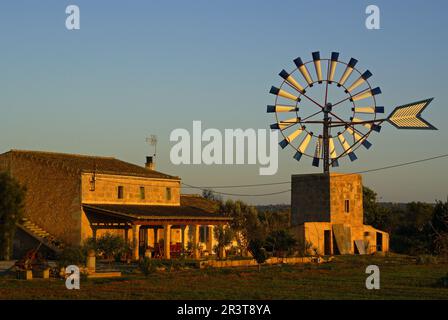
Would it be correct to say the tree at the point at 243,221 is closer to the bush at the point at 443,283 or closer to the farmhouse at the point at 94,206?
the farmhouse at the point at 94,206

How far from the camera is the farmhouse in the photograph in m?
40.0

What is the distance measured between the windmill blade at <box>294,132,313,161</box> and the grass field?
1598cm

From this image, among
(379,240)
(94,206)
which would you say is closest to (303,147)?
(379,240)

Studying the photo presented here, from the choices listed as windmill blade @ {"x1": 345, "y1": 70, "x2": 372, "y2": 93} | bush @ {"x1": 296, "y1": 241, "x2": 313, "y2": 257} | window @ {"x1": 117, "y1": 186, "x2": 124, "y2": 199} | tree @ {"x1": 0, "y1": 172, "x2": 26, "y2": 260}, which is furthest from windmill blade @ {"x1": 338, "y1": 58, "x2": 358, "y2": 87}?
tree @ {"x1": 0, "y1": 172, "x2": 26, "y2": 260}

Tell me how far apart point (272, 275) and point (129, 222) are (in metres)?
11.4

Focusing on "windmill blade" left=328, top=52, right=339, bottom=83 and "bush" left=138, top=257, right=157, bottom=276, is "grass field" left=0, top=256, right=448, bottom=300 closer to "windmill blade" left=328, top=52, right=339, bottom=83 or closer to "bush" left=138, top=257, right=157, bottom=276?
"bush" left=138, top=257, right=157, bottom=276

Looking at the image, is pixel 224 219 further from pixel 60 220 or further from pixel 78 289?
pixel 78 289

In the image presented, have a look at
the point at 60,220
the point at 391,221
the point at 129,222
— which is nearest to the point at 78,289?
the point at 129,222

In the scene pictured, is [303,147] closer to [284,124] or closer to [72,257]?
[284,124]

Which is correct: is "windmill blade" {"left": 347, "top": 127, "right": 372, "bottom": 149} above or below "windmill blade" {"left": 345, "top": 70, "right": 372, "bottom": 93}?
below

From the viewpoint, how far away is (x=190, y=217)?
42.1 meters

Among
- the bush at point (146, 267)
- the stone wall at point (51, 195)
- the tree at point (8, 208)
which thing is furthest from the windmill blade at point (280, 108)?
the bush at point (146, 267)

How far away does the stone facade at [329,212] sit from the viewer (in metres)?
48.0

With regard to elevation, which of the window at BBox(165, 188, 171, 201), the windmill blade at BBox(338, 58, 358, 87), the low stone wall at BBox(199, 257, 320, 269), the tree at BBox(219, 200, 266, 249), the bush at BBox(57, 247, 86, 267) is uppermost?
the windmill blade at BBox(338, 58, 358, 87)
